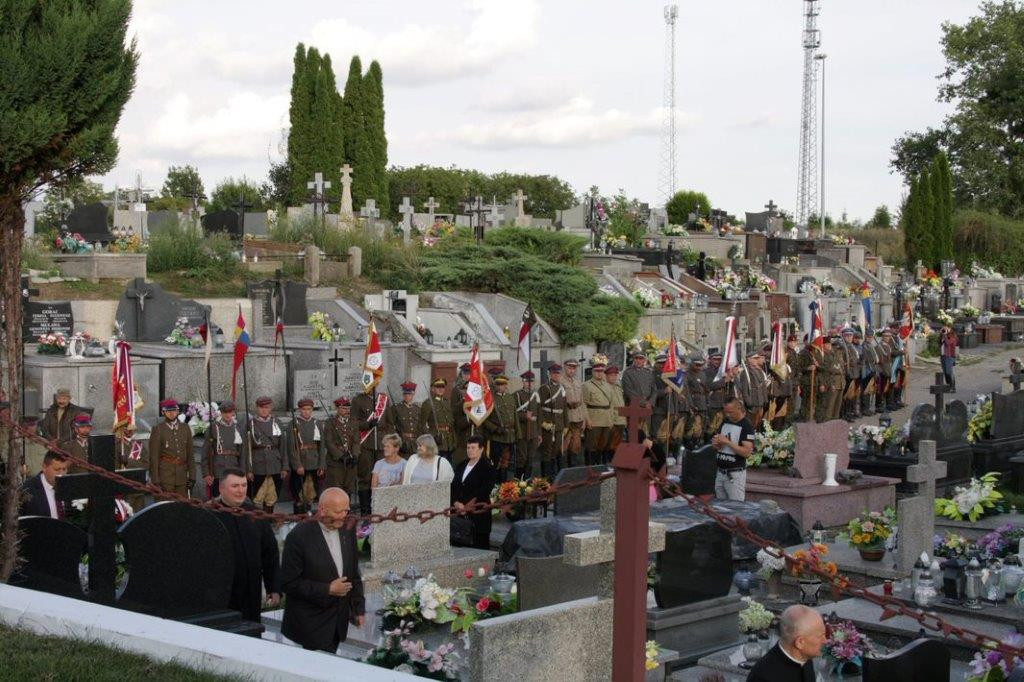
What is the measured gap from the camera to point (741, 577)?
36.0ft

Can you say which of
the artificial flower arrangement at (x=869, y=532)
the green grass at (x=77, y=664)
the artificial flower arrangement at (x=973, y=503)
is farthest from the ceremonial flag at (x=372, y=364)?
the green grass at (x=77, y=664)

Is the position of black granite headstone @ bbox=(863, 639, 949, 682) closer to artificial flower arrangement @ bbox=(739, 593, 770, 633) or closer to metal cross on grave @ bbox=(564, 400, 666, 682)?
metal cross on grave @ bbox=(564, 400, 666, 682)

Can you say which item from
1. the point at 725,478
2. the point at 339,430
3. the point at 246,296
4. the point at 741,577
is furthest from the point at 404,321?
the point at 741,577

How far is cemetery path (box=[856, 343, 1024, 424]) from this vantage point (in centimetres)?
2678

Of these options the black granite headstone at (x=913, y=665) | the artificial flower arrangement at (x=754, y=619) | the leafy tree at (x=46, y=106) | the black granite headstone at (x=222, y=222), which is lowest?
the artificial flower arrangement at (x=754, y=619)

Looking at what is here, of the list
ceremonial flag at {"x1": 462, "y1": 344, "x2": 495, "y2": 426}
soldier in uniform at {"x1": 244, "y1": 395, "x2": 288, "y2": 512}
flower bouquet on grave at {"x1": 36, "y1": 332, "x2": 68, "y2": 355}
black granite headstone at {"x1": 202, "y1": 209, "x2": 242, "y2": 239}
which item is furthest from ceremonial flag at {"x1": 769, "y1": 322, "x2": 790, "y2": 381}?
black granite headstone at {"x1": 202, "y1": 209, "x2": 242, "y2": 239}

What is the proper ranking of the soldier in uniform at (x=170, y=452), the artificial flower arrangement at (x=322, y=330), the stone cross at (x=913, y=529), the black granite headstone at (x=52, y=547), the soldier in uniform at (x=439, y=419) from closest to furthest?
the black granite headstone at (x=52, y=547)
the stone cross at (x=913, y=529)
the soldier in uniform at (x=170, y=452)
the soldier in uniform at (x=439, y=419)
the artificial flower arrangement at (x=322, y=330)

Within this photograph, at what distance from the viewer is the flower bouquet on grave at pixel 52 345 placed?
16.9 m

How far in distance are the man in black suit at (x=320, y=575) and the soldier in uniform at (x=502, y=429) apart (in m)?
9.31

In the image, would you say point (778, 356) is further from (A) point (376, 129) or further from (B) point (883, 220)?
(B) point (883, 220)

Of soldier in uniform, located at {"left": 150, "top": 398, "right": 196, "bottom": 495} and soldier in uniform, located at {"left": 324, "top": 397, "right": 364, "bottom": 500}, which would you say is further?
soldier in uniform, located at {"left": 324, "top": 397, "right": 364, "bottom": 500}

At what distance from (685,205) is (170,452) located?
4584 centimetres

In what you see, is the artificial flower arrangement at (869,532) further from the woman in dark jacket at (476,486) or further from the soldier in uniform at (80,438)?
the soldier in uniform at (80,438)

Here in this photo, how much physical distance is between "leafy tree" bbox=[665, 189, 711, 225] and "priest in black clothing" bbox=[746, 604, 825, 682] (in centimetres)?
5125
